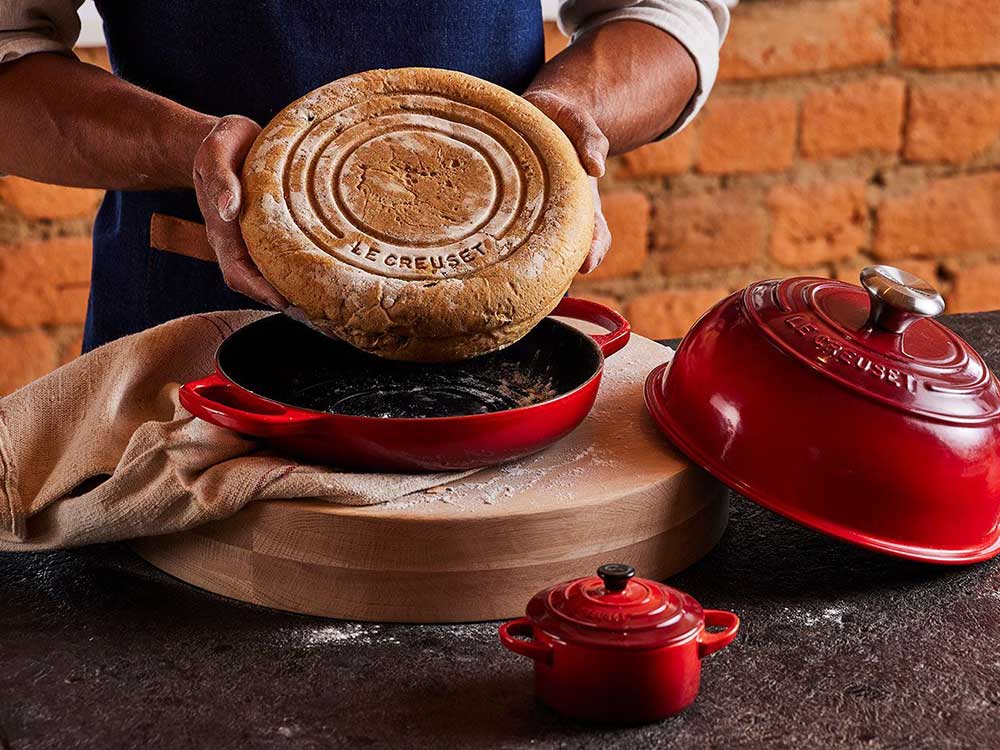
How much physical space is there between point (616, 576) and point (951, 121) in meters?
1.72

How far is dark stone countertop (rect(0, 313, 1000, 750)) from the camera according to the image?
0.66 m

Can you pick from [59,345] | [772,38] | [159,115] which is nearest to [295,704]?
[159,115]

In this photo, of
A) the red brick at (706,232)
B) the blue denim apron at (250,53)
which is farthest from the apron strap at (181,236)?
the red brick at (706,232)

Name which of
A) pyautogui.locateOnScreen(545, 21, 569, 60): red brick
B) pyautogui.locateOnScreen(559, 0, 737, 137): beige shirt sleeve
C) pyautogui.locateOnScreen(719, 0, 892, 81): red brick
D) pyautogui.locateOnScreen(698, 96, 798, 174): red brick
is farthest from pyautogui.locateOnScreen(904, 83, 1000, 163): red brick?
pyautogui.locateOnScreen(559, 0, 737, 137): beige shirt sleeve

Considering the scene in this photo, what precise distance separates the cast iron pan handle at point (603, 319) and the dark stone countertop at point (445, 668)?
0.20 meters

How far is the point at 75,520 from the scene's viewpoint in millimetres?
819

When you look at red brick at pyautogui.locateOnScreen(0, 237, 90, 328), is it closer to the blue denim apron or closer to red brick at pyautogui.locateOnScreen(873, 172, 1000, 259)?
the blue denim apron

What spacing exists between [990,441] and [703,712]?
0.27m

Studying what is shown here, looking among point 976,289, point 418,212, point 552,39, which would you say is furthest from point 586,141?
point 976,289

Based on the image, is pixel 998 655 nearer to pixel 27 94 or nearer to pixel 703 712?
pixel 703 712

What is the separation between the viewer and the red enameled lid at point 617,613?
0.65 meters

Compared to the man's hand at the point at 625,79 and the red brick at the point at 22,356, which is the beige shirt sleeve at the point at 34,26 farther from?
the red brick at the point at 22,356

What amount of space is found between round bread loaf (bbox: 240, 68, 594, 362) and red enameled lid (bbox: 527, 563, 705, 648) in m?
0.21

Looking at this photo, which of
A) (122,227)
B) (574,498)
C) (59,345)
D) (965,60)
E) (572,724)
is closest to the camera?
(572,724)
